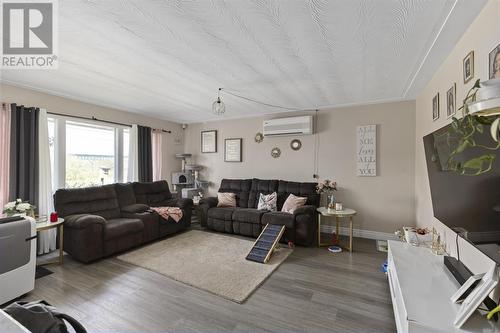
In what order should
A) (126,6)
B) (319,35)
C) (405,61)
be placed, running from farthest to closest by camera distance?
(405,61) → (319,35) → (126,6)

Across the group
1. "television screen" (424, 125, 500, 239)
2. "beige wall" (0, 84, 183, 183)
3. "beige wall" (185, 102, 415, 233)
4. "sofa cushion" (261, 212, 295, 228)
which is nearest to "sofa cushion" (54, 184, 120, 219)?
"beige wall" (0, 84, 183, 183)

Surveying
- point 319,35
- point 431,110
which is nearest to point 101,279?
point 319,35

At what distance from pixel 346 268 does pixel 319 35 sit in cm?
266

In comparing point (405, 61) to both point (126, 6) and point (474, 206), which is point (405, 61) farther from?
point (126, 6)

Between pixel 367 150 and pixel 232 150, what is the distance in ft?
9.30


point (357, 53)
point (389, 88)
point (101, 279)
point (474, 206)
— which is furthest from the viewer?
point (389, 88)

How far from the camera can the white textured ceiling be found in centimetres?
162

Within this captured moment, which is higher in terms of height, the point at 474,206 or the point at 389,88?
the point at 389,88

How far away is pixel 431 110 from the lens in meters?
2.79

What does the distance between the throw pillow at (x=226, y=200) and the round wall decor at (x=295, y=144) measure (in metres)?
1.62

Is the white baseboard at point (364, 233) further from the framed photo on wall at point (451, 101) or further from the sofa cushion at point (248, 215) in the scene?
the framed photo on wall at point (451, 101)

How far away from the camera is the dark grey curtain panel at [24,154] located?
3078 mm

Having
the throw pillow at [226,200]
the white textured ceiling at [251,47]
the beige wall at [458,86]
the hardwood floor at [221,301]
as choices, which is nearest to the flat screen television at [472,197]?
the beige wall at [458,86]

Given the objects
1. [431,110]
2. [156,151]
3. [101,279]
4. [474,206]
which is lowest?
[101,279]
